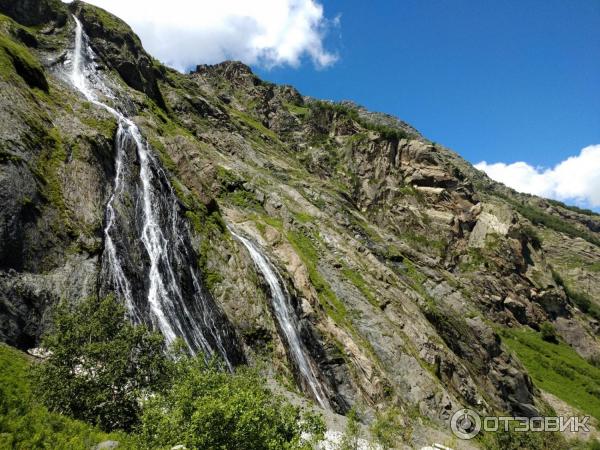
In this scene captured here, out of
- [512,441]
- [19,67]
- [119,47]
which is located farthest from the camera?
[119,47]

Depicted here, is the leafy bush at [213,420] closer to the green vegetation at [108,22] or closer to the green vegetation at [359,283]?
the green vegetation at [359,283]

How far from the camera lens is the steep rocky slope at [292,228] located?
32.4m

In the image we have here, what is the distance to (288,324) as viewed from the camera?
152ft

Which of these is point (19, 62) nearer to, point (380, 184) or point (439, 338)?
point (439, 338)

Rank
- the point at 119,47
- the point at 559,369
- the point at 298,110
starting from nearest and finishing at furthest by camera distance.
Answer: the point at 119,47, the point at 559,369, the point at 298,110

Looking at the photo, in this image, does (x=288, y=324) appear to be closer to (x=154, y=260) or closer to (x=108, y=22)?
(x=154, y=260)

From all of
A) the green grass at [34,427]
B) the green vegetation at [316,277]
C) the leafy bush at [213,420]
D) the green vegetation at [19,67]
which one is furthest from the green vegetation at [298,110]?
the green grass at [34,427]

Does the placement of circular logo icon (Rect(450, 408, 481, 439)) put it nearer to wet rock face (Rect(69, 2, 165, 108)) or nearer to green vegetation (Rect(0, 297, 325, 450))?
green vegetation (Rect(0, 297, 325, 450))

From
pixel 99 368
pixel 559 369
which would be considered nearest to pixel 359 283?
pixel 99 368

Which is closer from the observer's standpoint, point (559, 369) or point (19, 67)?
point (19, 67)

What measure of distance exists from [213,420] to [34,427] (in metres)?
5.72

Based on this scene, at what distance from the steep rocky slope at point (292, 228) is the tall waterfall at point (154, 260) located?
88cm

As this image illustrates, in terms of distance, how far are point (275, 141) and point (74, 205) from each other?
82.7m

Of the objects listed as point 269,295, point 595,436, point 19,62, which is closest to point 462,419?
point 269,295
